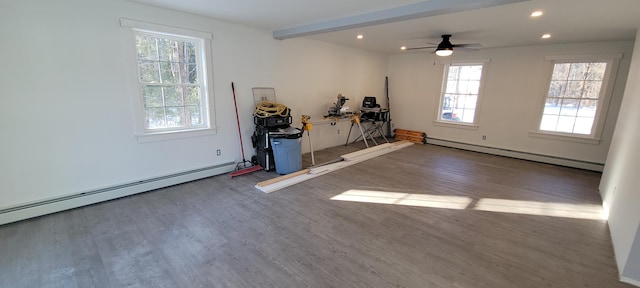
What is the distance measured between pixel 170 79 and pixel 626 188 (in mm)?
5497

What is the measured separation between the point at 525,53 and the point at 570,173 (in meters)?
2.61

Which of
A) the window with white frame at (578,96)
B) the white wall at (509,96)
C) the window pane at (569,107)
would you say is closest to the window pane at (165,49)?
the white wall at (509,96)

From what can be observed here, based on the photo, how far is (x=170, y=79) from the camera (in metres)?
3.70

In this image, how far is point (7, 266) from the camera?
2.09 m

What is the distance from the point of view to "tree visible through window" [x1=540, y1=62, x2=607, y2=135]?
5.04m

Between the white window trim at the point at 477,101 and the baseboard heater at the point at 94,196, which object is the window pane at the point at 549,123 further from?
the baseboard heater at the point at 94,196

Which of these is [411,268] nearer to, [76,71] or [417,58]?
[76,71]

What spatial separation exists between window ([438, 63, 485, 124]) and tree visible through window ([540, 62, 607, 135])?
4.57 feet

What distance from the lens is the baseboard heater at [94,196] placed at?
9.06ft

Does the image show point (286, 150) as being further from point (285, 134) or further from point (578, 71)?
point (578, 71)

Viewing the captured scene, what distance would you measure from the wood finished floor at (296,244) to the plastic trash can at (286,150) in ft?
2.27

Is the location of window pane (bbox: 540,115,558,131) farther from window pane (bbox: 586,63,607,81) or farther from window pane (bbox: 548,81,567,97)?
window pane (bbox: 586,63,607,81)

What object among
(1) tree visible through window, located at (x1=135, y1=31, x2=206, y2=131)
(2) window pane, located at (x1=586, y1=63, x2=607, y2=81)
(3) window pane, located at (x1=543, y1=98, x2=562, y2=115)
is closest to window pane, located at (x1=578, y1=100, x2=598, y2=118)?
(3) window pane, located at (x1=543, y1=98, x2=562, y2=115)

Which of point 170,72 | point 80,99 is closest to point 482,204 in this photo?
point 170,72
